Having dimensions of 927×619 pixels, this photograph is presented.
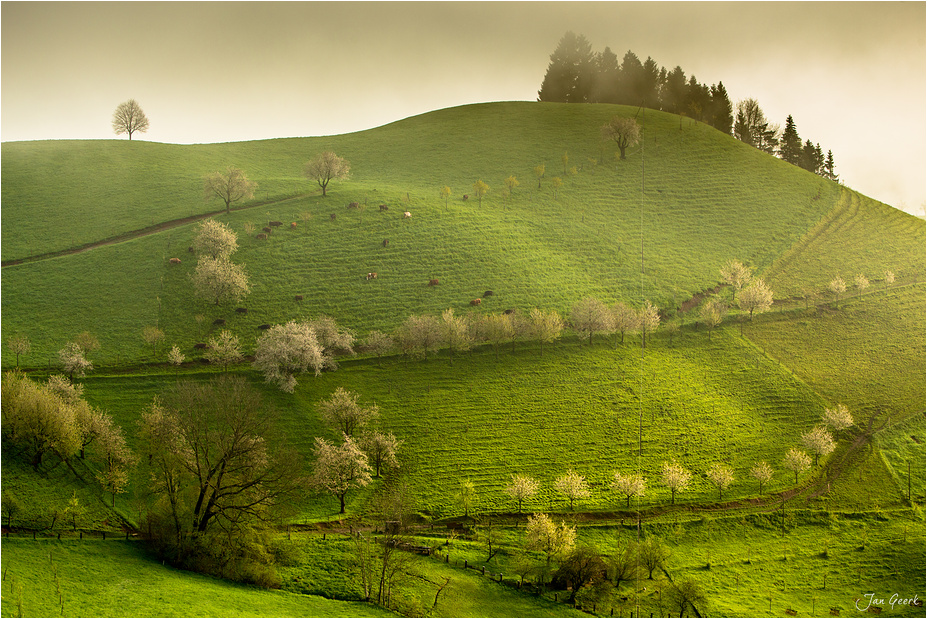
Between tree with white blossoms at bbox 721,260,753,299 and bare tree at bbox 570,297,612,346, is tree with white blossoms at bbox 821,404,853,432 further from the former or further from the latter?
bare tree at bbox 570,297,612,346

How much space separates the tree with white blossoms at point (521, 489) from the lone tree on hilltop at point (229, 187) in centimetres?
7416

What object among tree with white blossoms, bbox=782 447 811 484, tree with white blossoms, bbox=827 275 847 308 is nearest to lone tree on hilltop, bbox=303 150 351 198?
tree with white blossoms, bbox=782 447 811 484

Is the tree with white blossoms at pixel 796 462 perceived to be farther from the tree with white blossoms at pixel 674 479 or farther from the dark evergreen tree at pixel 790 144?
the dark evergreen tree at pixel 790 144

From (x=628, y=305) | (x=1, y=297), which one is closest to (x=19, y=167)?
(x=1, y=297)

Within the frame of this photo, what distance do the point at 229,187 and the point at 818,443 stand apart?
316 ft

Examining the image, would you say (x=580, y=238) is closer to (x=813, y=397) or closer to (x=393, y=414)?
(x=813, y=397)

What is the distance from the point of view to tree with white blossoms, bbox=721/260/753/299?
10312 cm

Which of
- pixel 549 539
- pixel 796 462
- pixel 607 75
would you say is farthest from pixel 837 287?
pixel 607 75

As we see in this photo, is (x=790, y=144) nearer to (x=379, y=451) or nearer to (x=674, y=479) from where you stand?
(x=674, y=479)

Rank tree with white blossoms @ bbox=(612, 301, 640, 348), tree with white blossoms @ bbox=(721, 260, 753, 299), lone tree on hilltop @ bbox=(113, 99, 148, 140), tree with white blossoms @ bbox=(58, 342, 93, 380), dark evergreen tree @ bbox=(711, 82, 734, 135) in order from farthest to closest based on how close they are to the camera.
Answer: dark evergreen tree @ bbox=(711, 82, 734, 135) → lone tree on hilltop @ bbox=(113, 99, 148, 140) → tree with white blossoms @ bbox=(721, 260, 753, 299) → tree with white blossoms @ bbox=(612, 301, 640, 348) → tree with white blossoms @ bbox=(58, 342, 93, 380)

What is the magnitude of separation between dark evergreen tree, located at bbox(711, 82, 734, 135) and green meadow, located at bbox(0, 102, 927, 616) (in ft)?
58.7

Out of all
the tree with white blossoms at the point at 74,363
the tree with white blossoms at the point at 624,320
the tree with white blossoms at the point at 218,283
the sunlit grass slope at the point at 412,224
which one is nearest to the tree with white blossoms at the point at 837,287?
the sunlit grass slope at the point at 412,224

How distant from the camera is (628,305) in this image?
95.2 metres

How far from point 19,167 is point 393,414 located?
322 ft
